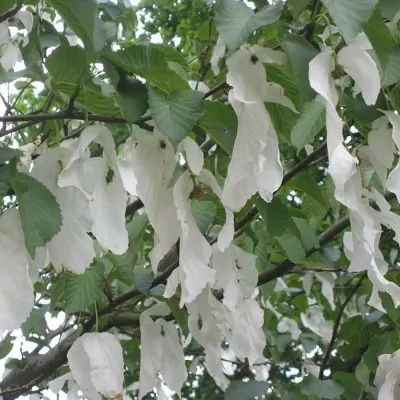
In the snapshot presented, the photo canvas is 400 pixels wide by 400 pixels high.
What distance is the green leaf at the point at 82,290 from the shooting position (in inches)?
34.8

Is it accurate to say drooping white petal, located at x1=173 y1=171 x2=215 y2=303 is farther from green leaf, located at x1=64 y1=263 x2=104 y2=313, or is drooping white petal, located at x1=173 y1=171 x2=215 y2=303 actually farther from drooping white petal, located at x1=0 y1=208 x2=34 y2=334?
green leaf, located at x1=64 y1=263 x2=104 y2=313

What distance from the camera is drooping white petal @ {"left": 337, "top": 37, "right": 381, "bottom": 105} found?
0.54 meters

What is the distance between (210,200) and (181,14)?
5.73 ft

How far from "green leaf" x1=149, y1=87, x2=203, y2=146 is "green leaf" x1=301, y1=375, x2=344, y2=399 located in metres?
0.60

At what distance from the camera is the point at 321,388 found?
108 centimetres

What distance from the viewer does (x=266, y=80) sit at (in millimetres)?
→ 583

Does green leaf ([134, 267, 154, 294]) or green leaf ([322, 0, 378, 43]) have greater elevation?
green leaf ([322, 0, 378, 43])

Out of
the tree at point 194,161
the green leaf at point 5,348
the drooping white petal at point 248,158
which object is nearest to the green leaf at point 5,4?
the tree at point 194,161

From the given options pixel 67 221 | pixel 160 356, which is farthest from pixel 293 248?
pixel 67 221

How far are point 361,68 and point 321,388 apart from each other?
65 cm

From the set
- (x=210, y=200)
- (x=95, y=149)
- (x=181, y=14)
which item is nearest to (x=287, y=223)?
(x=210, y=200)

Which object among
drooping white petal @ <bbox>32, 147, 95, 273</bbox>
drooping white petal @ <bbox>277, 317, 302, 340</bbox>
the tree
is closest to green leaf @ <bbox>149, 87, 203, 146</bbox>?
the tree

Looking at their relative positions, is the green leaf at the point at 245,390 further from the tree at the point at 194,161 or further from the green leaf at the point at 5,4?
the green leaf at the point at 5,4

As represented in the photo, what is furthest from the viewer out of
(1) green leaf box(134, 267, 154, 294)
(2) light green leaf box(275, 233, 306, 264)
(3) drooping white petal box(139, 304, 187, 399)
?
(2) light green leaf box(275, 233, 306, 264)
